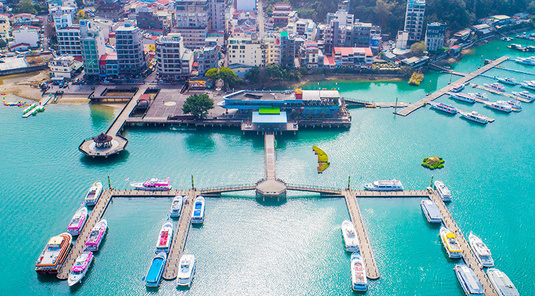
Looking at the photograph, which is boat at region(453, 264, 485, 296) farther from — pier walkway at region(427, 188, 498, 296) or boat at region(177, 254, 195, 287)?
boat at region(177, 254, 195, 287)

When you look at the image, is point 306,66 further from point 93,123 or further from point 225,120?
point 93,123

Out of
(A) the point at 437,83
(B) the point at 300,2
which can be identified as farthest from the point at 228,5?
(A) the point at 437,83

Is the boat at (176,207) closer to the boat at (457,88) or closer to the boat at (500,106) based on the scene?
the boat at (500,106)

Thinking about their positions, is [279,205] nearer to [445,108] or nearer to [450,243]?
[450,243]

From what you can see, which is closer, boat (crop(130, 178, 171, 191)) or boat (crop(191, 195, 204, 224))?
boat (crop(191, 195, 204, 224))

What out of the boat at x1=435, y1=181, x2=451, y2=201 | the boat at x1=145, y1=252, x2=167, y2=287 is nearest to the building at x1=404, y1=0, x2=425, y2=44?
the boat at x1=435, y1=181, x2=451, y2=201

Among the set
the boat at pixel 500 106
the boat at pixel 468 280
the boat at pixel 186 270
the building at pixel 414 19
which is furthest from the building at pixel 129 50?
the boat at pixel 468 280
